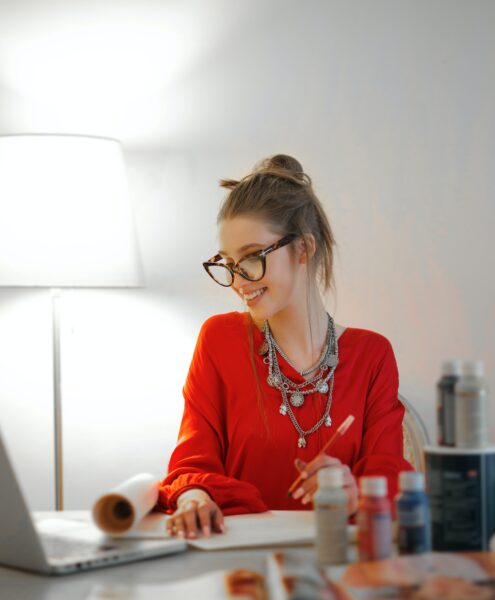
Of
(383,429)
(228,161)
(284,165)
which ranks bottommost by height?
(383,429)

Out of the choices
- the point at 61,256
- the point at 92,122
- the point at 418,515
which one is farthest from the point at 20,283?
the point at 418,515

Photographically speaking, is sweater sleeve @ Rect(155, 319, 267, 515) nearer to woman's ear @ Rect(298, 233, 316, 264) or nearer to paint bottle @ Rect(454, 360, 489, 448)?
woman's ear @ Rect(298, 233, 316, 264)

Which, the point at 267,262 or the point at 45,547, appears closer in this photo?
the point at 45,547

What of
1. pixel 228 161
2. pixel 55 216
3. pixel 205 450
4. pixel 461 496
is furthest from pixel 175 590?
pixel 228 161

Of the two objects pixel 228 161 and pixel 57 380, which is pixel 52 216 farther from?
pixel 228 161

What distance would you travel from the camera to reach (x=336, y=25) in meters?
2.68

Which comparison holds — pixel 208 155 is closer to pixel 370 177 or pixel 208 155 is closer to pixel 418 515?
pixel 370 177

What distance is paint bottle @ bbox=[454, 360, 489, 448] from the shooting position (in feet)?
3.62

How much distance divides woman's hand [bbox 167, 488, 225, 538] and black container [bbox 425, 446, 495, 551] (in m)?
0.35

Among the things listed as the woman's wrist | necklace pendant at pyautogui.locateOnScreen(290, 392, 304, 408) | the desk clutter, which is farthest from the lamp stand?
the desk clutter

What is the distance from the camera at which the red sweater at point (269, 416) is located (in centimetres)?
181

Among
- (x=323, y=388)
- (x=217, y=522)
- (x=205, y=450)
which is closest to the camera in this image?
(x=217, y=522)

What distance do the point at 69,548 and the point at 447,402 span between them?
531mm

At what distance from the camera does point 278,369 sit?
190 centimetres
